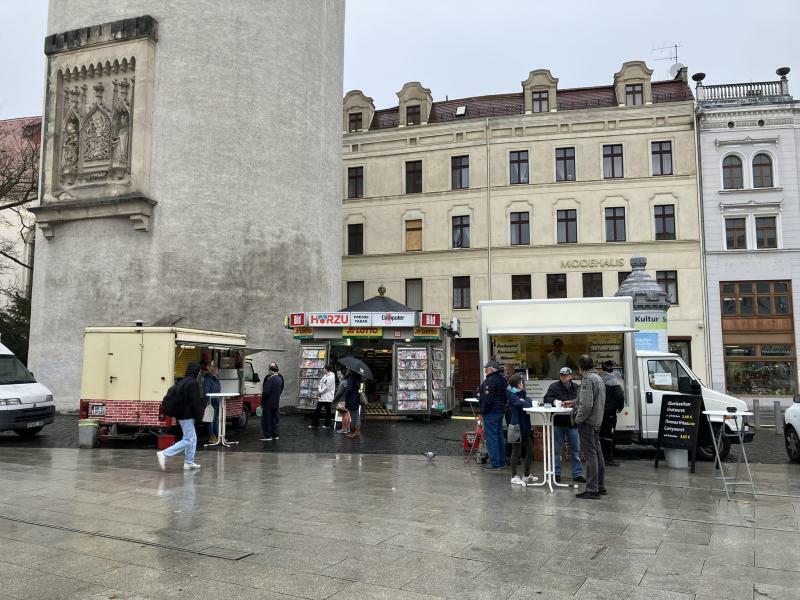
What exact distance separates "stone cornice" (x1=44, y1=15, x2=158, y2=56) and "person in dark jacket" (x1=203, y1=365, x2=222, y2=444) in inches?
620

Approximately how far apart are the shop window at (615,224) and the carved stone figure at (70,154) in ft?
76.6

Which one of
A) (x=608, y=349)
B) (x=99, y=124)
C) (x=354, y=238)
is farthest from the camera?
(x=354, y=238)

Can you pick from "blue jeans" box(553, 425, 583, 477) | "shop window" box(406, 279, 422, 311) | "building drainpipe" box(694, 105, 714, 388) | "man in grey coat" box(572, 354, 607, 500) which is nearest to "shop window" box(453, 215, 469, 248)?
"shop window" box(406, 279, 422, 311)

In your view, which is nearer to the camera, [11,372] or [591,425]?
[591,425]

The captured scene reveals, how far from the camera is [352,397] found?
17031 millimetres

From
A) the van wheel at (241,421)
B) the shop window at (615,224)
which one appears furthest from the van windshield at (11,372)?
the shop window at (615,224)

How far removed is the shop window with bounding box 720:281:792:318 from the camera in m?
30.2

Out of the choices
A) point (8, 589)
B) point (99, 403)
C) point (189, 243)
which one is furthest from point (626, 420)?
point (189, 243)

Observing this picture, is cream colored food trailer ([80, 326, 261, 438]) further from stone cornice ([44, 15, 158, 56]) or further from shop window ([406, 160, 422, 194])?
shop window ([406, 160, 422, 194])

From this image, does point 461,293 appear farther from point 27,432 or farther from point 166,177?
point 27,432

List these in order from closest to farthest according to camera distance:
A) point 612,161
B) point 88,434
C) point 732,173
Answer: point 88,434, point 732,173, point 612,161

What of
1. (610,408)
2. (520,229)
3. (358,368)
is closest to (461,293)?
(520,229)

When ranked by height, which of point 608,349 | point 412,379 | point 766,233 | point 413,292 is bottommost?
point 412,379

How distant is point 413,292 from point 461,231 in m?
3.95
